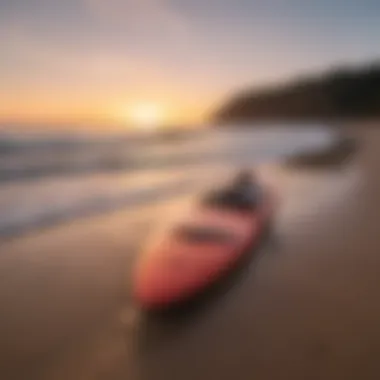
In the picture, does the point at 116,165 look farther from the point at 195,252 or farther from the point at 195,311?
the point at 195,311

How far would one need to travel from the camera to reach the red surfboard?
100 cm

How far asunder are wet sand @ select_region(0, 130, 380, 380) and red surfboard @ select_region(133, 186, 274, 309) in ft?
0.12

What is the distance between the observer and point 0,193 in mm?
1067

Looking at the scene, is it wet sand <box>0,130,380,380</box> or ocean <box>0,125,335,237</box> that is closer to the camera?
wet sand <box>0,130,380,380</box>

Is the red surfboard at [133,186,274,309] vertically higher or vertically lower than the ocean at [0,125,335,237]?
lower

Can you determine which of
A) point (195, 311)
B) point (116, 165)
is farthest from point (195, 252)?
point (116, 165)

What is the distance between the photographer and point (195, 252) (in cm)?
116

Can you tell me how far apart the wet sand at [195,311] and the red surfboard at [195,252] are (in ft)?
0.12

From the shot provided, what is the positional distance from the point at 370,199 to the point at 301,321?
1.73 ft

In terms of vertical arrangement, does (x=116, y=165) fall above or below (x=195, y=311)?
above

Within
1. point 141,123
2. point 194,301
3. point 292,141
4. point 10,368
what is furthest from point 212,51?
point 10,368

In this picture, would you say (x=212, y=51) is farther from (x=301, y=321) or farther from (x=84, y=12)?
(x=301, y=321)

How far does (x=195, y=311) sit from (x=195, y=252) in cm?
15

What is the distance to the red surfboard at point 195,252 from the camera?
3.29ft
